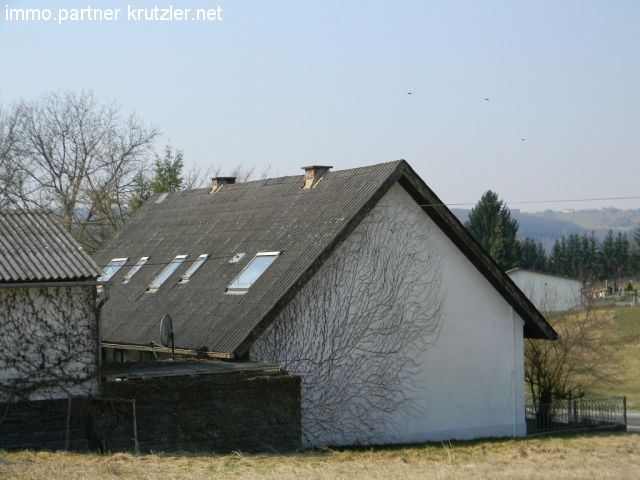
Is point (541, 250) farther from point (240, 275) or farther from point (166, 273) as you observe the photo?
point (240, 275)

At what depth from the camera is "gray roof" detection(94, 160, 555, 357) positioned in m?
22.1

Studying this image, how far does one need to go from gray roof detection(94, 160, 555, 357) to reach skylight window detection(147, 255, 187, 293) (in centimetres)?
30

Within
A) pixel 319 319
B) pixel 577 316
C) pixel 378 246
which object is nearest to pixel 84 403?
pixel 319 319

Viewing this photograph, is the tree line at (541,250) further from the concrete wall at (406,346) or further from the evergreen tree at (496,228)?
the concrete wall at (406,346)

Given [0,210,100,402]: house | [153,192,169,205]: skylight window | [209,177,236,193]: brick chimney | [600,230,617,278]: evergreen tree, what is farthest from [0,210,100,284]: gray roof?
[600,230,617,278]: evergreen tree

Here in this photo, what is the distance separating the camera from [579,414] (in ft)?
96.5

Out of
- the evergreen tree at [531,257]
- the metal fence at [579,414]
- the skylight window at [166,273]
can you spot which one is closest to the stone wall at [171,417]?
the skylight window at [166,273]

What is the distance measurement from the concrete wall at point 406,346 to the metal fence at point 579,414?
2634 mm

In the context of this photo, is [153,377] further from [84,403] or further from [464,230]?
[464,230]

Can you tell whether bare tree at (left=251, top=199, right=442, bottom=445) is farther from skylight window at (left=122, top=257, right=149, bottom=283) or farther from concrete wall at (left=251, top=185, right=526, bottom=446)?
skylight window at (left=122, top=257, right=149, bottom=283)

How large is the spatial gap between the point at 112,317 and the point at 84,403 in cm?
858

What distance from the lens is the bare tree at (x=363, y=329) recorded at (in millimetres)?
22219

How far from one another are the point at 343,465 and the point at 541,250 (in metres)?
114

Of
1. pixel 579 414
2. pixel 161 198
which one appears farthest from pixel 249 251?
pixel 579 414
